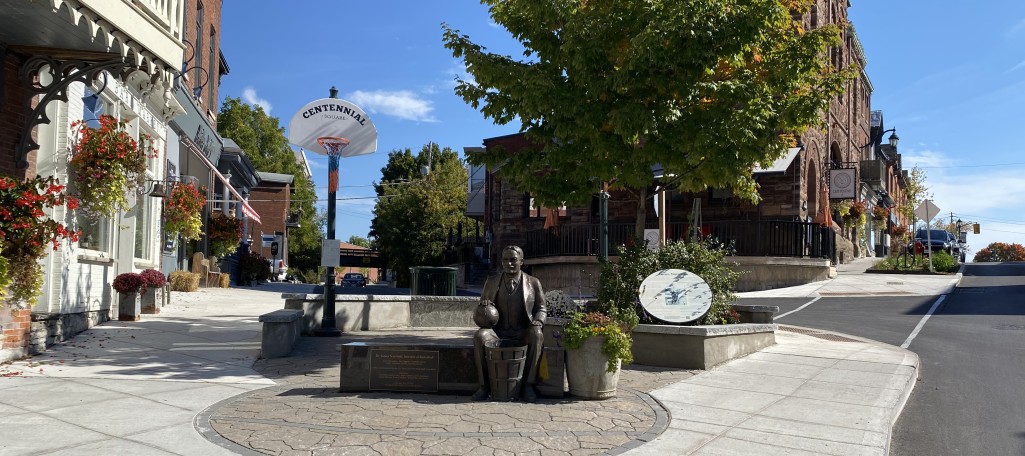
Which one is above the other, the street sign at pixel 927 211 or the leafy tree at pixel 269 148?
the leafy tree at pixel 269 148

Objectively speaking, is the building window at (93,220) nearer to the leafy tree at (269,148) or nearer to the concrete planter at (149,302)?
the concrete planter at (149,302)

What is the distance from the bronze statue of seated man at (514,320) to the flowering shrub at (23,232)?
14.4 ft

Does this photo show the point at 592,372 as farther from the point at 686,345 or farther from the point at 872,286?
the point at 872,286

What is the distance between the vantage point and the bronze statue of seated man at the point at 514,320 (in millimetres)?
7164

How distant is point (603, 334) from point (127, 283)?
8.30 m

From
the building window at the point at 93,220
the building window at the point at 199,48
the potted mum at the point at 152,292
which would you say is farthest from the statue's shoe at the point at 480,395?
the building window at the point at 199,48

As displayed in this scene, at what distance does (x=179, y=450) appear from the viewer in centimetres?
516

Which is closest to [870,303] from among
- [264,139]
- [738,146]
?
[738,146]

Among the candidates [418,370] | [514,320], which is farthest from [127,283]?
[514,320]

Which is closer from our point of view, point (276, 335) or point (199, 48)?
point (276, 335)

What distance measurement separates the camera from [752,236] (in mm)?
22500

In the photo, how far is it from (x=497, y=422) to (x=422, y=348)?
149cm

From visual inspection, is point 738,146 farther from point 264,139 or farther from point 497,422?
point 264,139

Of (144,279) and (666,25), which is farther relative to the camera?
(144,279)
